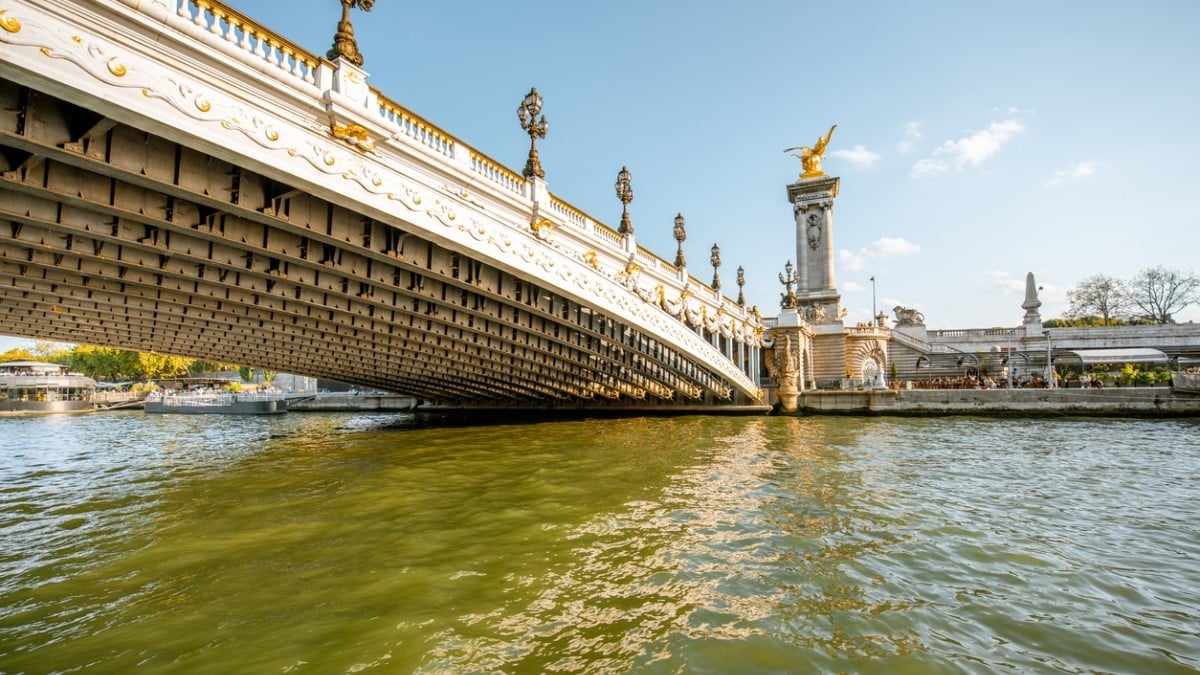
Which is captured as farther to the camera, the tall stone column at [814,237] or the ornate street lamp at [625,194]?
the tall stone column at [814,237]

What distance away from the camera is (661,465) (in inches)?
517

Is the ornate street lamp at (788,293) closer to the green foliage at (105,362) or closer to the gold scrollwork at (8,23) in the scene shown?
the gold scrollwork at (8,23)

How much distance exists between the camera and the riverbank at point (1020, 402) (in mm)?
24547

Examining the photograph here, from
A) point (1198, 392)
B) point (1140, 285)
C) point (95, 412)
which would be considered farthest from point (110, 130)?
point (1140, 285)

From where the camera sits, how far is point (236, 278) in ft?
47.2

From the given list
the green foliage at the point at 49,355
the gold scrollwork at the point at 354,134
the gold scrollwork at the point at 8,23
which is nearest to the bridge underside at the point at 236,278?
the gold scrollwork at the point at 8,23

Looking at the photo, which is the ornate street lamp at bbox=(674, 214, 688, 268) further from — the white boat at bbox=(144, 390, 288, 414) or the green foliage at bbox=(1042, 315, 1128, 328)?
the green foliage at bbox=(1042, 315, 1128, 328)

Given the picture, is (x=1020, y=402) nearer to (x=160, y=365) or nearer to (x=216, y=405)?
(x=216, y=405)

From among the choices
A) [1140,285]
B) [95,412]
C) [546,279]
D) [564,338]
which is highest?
[1140,285]

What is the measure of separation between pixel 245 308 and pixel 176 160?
384 inches

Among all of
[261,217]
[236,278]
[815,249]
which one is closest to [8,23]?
[261,217]

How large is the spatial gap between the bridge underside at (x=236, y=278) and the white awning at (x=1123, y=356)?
3409 centimetres

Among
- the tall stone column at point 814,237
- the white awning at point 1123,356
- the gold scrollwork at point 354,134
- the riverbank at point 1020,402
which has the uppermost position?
the tall stone column at point 814,237

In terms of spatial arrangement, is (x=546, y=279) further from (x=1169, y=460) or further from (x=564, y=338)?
(x=1169, y=460)
